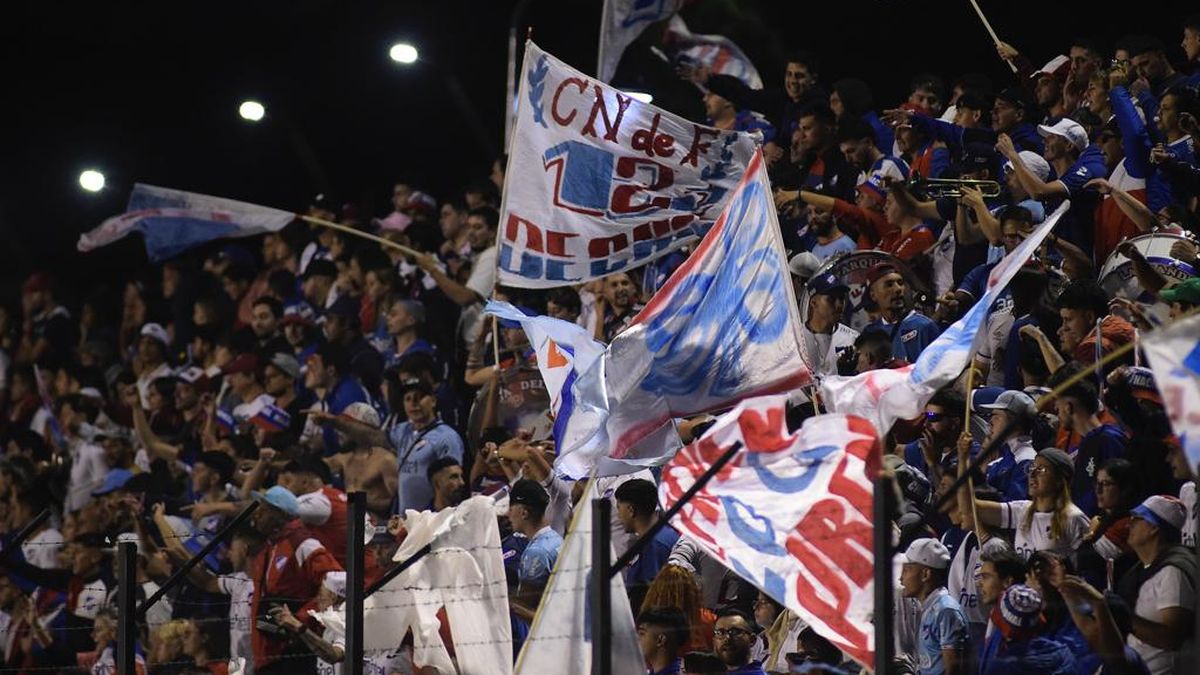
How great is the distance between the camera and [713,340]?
29.7 ft

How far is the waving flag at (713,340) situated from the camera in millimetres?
8938

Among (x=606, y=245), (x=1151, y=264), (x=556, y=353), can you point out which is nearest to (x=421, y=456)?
(x=606, y=245)

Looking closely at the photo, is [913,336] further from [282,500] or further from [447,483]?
[282,500]

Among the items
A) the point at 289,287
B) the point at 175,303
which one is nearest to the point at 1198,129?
the point at 289,287

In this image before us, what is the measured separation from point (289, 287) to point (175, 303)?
4.62 feet

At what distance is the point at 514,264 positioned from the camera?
37.6 ft

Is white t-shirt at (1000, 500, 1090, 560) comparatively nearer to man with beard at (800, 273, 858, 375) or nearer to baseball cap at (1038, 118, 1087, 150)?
man with beard at (800, 273, 858, 375)

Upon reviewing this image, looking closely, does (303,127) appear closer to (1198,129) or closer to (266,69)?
(266,69)

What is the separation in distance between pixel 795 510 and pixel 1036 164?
4.46 metres

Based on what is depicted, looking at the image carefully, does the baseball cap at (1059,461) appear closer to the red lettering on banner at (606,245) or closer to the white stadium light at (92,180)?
the red lettering on banner at (606,245)

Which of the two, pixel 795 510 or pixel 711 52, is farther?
pixel 711 52

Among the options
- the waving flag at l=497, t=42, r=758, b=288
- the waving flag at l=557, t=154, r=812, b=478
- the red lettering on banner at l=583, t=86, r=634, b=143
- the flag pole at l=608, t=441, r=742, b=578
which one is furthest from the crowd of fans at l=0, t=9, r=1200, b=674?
the red lettering on banner at l=583, t=86, r=634, b=143

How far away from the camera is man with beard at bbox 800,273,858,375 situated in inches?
448

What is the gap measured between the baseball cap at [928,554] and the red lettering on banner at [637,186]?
3.07 metres
